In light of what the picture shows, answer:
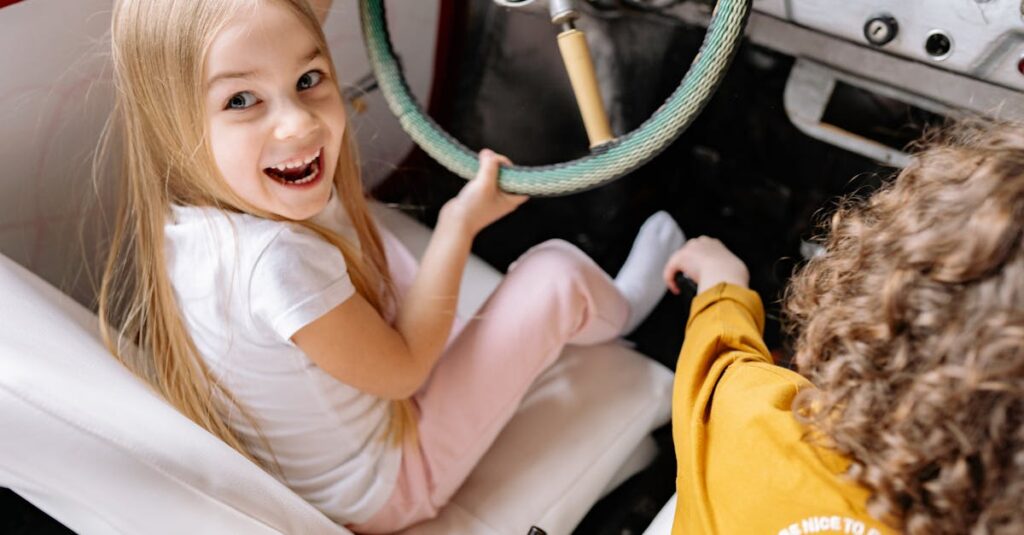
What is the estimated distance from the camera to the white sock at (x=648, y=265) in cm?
120

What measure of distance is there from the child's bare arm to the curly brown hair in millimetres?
376

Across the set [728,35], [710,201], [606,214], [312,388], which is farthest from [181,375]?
→ [710,201]

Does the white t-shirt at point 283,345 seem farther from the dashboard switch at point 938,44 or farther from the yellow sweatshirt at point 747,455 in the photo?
the dashboard switch at point 938,44

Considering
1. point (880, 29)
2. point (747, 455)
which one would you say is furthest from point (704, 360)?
point (880, 29)

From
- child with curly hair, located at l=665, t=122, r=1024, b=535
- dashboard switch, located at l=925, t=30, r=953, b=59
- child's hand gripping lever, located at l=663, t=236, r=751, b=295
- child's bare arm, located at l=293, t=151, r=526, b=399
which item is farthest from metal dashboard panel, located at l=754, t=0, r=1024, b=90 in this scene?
child's bare arm, located at l=293, t=151, r=526, b=399

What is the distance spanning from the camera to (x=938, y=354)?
1.85 feet

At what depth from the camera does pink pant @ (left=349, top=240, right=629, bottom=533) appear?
0.91 meters

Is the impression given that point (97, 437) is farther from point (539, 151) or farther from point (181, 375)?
point (539, 151)

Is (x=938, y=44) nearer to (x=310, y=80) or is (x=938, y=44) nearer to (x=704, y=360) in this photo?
(x=704, y=360)

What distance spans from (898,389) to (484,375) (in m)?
0.44

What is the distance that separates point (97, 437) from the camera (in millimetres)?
611

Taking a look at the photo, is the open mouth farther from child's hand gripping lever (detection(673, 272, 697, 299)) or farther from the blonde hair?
child's hand gripping lever (detection(673, 272, 697, 299))

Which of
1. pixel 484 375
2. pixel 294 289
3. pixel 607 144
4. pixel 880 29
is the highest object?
pixel 880 29

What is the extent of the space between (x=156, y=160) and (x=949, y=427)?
0.68 metres
